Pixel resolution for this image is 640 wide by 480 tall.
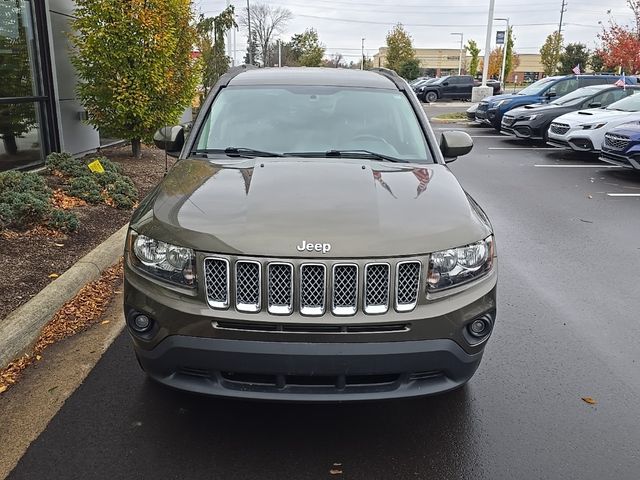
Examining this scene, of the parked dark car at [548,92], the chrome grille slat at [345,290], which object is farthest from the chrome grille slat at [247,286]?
the parked dark car at [548,92]

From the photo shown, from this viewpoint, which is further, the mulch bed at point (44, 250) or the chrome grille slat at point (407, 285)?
the mulch bed at point (44, 250)

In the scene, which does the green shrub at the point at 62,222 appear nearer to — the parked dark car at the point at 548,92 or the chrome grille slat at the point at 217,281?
the chrome grille slat at the point at 217,281

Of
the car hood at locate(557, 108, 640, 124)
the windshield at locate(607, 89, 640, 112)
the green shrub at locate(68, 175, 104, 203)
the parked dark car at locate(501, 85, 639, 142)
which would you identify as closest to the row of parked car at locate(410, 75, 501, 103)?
the parked dark car at locate(501, 85, 639, 142)

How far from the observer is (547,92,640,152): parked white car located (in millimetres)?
12899

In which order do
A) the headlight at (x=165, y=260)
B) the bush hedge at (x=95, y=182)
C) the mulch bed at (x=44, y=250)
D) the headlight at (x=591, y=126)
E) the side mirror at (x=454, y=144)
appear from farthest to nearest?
the headlight at (x=591, y=126) < the bush hedge at (x=95, y=182) < the mulch bed at (x=44, y=250) < the side mirror at (x=454, y=144) < the headlight at (x=165, y=260)

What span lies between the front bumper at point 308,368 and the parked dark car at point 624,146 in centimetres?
963

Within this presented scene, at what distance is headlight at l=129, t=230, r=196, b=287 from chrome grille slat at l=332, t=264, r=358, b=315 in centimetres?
65

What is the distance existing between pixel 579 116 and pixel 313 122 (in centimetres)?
1210

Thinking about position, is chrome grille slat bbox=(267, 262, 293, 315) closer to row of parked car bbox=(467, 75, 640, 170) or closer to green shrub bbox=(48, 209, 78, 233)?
green shrub bbox=(48, 209, 78, 233)

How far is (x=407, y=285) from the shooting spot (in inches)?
103

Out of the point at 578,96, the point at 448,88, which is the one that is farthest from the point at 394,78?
the point at 448,88

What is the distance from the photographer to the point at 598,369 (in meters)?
3.79

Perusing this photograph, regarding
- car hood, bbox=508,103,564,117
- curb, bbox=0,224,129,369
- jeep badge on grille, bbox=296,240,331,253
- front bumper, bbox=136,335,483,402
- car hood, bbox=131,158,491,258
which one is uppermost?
car hood, bbox=131,158,491,258

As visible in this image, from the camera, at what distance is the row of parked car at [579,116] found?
11.2 m
